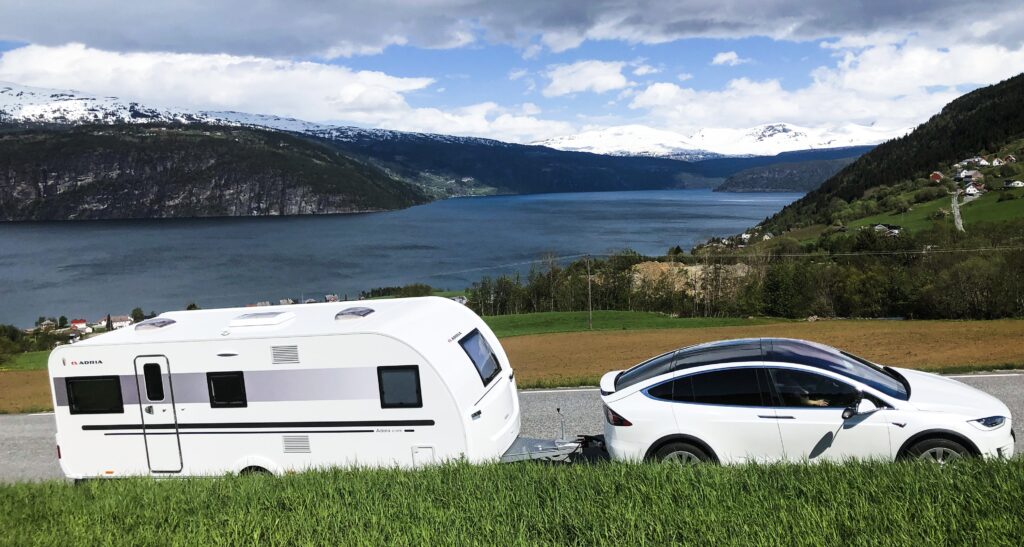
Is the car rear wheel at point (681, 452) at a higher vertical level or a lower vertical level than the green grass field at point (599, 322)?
higher

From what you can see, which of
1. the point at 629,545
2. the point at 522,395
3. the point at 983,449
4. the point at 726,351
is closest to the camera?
the point at 629,545

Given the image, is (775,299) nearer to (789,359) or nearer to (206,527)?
(789,359)

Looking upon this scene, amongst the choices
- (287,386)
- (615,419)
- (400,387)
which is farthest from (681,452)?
(287,386)

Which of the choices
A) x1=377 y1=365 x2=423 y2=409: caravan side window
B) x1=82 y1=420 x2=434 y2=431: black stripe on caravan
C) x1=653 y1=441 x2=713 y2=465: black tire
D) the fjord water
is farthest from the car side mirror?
the fjord water

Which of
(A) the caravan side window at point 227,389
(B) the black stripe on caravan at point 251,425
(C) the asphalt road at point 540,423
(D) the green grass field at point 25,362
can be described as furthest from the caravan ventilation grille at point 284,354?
(D) the green grass field at point 25,362

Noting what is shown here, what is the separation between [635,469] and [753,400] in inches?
102

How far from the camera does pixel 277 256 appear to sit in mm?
123875

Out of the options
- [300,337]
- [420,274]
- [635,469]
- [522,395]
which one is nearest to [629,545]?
[635,469]

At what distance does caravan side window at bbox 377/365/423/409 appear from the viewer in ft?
29.0

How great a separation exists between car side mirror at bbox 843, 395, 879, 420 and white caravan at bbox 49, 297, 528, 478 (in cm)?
440

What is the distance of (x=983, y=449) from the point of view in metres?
7.51

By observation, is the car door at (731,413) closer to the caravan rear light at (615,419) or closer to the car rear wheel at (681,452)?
the car rear wheel at (681,452)

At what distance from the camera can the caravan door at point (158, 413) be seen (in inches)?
378

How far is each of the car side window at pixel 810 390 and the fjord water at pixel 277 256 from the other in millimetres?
77405
